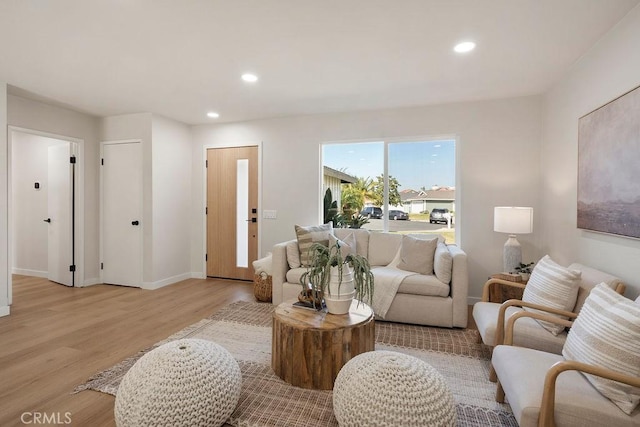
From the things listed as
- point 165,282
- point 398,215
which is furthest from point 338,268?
point 165,282

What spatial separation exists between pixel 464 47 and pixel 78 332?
421 cm

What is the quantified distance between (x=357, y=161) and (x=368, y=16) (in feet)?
7.93

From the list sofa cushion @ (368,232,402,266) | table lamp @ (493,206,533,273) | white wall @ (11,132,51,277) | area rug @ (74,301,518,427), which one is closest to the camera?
area rug @ (74,301,518,427)

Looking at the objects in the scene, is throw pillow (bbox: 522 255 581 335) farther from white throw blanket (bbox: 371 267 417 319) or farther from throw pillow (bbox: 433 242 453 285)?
white throw blanket (bbox: 371 267 417 319)

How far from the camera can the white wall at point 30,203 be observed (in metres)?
4.95

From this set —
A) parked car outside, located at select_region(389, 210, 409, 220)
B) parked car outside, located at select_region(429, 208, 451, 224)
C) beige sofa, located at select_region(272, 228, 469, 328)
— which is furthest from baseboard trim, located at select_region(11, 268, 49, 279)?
parked car outside, located at select_region(429, 208, 451, 224)

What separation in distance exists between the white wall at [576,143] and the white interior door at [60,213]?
6.13 meters

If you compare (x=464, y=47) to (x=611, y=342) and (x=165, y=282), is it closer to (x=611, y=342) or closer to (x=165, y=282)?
(x=611, y=342)

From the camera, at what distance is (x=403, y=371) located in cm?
152

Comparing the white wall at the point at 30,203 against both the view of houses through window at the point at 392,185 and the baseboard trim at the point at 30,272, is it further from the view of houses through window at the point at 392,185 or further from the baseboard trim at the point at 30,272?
the view of houses through window at the point at 392,185

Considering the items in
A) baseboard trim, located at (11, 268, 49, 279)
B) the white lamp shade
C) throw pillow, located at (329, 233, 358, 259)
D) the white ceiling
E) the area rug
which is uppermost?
the white ceiling

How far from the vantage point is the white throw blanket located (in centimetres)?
315

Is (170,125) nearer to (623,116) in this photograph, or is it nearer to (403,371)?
(403,371)

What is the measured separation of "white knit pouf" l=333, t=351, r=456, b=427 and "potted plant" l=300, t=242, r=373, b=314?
1.88 feet
